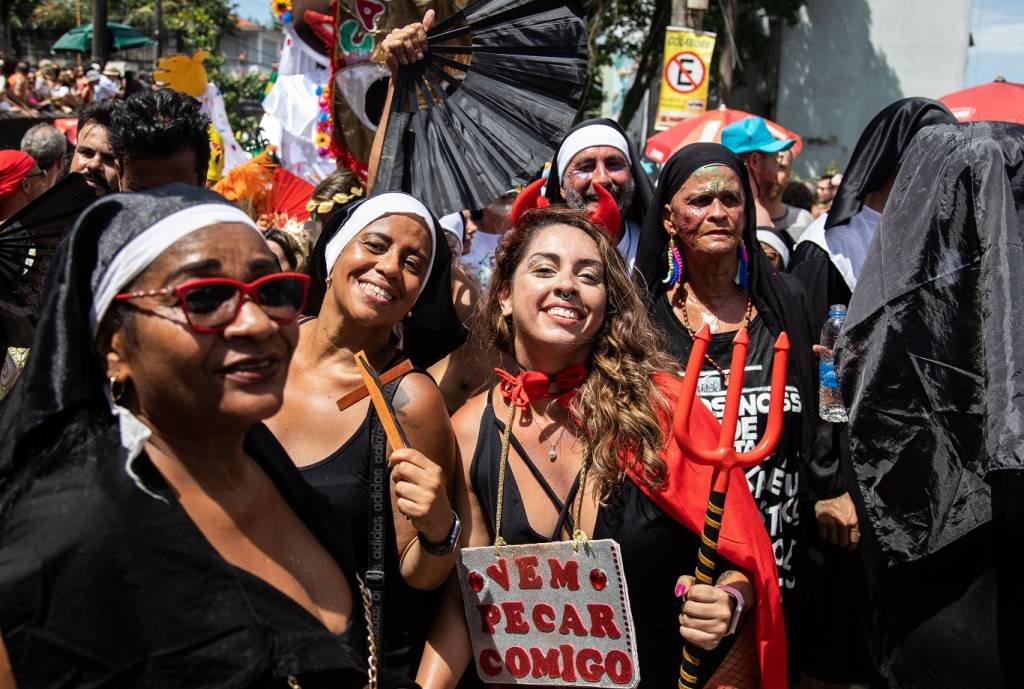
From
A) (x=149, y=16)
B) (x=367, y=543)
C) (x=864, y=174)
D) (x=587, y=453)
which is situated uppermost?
(x=149, y=16)

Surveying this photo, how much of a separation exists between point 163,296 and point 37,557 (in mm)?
466

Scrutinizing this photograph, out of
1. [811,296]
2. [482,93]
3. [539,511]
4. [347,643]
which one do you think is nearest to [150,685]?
[347,643]

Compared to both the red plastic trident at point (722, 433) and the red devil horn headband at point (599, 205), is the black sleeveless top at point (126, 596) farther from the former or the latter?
the red devil horn headband at point (599, 205)

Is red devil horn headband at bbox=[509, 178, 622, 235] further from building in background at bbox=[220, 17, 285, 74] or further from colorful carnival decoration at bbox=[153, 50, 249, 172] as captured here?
building in background at bbox=[220, 17, 285, 74]

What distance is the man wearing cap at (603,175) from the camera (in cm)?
425

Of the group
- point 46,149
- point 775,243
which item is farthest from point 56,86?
point 775,243

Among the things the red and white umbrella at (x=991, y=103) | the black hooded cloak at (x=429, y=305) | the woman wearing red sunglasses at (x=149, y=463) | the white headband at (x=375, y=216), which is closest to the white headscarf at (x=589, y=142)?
the black hooded cloak at (x=429, y=305)

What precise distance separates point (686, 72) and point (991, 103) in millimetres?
3233

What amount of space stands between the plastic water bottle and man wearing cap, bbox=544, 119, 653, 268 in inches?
32.7

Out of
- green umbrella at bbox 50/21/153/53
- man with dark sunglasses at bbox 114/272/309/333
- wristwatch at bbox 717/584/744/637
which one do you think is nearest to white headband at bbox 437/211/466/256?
wristwatch at bbox 717/584/744/637

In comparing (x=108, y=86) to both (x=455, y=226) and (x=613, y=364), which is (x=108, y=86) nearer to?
(x=455, y=226)

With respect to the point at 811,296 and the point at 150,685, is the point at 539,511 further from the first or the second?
the point at 811,296

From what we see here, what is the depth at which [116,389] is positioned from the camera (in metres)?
1.82

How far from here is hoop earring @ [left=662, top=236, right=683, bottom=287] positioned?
13.0 ft
